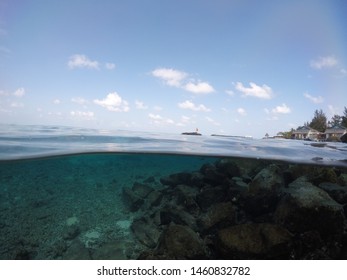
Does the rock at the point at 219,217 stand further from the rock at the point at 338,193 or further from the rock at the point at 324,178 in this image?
the rock at the point at 324,178

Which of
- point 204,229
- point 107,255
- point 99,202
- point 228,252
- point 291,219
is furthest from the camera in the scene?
point 99,202

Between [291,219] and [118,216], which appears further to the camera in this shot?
[118,216]

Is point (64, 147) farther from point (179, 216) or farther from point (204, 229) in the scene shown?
point (204, 229)

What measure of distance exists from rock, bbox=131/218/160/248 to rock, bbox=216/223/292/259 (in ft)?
8.15

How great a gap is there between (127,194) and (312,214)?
23.9 ft

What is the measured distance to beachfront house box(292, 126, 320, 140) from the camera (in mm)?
55656

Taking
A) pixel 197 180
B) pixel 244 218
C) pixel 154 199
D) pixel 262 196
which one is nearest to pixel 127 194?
pixel 154 199

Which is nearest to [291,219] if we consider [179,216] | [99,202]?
[179,216]

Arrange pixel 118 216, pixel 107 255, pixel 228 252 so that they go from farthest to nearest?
1. pixel 118 216
2. pixel 107 255
3. pixel 228 252

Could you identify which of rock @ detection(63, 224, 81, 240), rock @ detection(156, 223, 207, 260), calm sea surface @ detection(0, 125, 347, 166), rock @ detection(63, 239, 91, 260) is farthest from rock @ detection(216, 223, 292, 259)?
calm sea surface @ detection(0, 125, 347, 166)

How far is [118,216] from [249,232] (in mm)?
5999

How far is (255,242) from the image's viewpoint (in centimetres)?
563

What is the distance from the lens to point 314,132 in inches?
2205

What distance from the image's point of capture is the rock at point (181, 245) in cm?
571
